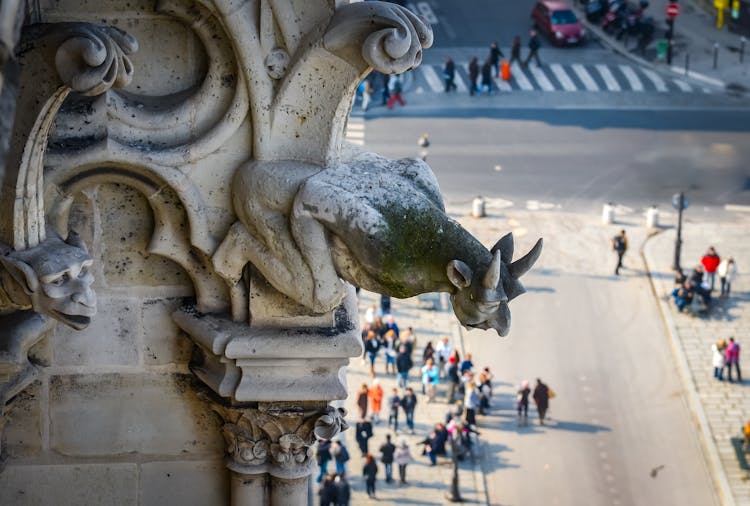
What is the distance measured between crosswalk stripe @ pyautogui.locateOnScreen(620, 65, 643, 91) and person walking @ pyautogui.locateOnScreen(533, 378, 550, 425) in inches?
1276

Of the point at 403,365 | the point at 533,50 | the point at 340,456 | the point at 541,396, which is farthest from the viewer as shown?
the point at 533,50

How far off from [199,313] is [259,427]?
1.01 metres

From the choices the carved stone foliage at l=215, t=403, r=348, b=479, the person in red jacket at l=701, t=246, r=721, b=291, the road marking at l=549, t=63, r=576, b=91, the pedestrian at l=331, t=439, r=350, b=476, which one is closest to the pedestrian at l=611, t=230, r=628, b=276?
the person in red jacket at l=701, t=246, r=721, b=291

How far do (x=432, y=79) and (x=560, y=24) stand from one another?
8028 millimetres

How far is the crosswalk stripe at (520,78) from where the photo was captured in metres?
89.0

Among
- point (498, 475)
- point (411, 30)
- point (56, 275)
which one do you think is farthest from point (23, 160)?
point (498, 475)

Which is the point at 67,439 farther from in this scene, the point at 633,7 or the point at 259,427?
the point at 633,7

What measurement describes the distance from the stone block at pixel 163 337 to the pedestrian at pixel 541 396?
1762 inches

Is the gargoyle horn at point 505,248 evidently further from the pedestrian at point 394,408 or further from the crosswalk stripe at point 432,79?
the crosswalk stripe at point 432,79

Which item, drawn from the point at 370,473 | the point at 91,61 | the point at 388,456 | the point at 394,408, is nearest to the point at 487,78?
the point at 394,408

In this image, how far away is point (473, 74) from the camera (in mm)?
85812

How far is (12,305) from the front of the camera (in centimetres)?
1306

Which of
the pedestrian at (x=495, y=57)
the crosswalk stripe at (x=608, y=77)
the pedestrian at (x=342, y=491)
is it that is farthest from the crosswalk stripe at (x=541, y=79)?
the pedestrian at (x=342, y=491)

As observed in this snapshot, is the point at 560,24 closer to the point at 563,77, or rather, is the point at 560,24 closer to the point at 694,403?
the point at 563,77
